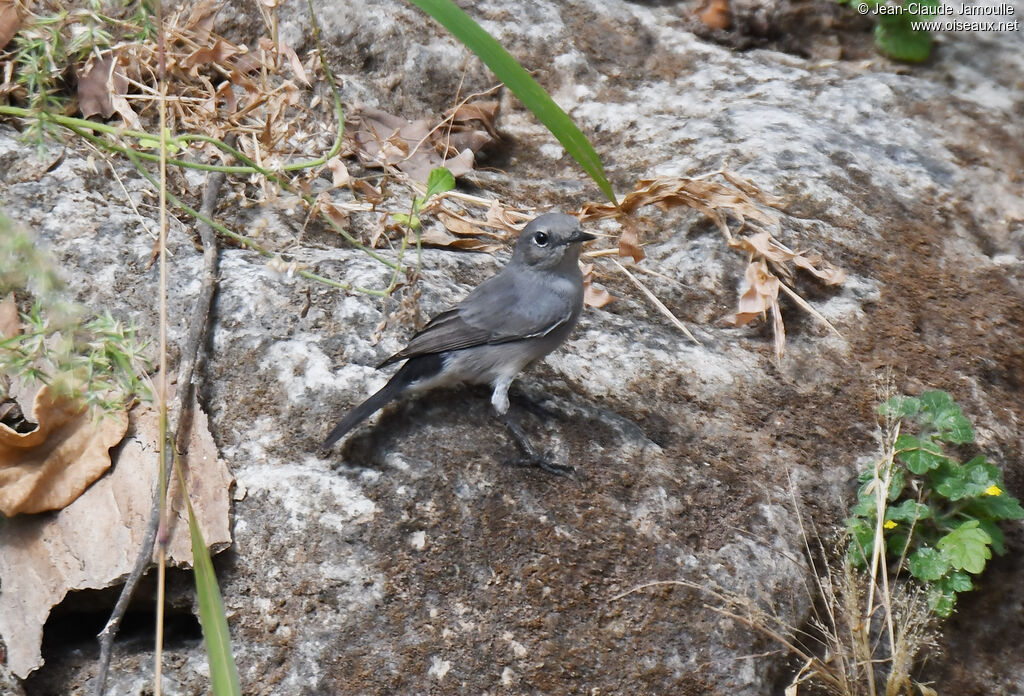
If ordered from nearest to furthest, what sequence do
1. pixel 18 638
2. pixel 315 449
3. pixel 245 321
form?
pixel 18 638 < pixel 315 449 < pixel 245 321

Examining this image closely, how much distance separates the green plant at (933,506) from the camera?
329 cm

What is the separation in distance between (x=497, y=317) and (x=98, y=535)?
166 centimetres

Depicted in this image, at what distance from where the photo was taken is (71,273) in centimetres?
351

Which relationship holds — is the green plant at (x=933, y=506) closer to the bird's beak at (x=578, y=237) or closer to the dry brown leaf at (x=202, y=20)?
the bird's beak at (x=578, y=237)

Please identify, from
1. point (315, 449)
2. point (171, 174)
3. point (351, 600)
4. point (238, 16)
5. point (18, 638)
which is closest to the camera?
point (18, 638)

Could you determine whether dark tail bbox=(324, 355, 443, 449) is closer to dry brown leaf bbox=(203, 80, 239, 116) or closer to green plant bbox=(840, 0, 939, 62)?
dry brown leaf bbox=(203, 80, 239, 116)

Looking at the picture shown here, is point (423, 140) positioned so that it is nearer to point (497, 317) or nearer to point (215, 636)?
point (497, 317)

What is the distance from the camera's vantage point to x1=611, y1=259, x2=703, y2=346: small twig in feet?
13.4

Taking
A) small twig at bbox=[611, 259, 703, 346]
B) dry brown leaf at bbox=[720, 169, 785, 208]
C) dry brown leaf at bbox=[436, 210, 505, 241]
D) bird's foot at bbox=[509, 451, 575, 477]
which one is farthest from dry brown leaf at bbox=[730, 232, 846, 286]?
bird's foot at bbox=[509, 451, 575, 477]

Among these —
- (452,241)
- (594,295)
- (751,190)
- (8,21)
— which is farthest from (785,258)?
(8,21)

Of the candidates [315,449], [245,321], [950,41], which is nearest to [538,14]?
[950,41]

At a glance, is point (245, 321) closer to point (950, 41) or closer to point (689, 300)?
point (689, 300)

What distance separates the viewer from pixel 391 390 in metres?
3.32

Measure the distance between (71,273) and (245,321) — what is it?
26.8 inches
